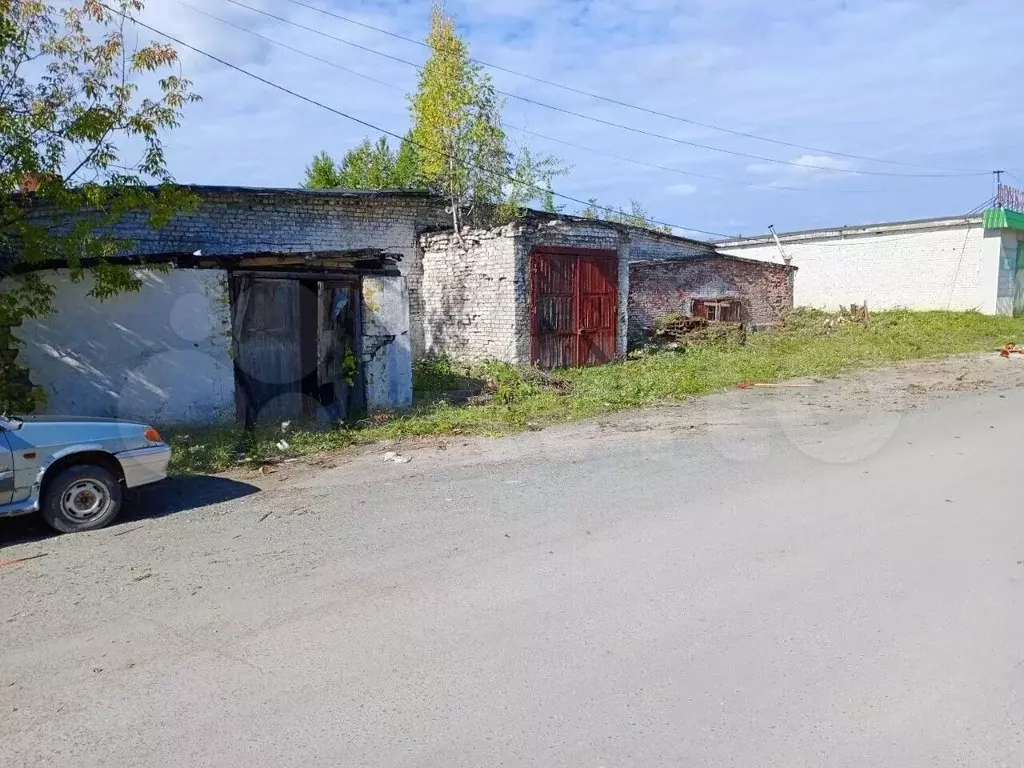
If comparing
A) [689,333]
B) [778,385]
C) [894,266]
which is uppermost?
[894,266]

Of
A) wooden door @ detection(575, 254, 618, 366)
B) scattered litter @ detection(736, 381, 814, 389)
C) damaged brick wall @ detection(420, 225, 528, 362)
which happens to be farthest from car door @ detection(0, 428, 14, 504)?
wooden door @ detection(575, 254, 618, 366)

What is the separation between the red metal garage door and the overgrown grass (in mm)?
649

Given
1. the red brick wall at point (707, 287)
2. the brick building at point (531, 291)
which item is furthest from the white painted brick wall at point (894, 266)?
the brick building at point (531, 291)

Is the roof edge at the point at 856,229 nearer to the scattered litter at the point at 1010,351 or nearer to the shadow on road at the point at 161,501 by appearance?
the scattered litter at the point at 1010,351

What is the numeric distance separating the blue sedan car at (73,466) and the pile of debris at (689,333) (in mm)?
14659

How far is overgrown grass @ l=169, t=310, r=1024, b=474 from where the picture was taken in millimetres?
10055

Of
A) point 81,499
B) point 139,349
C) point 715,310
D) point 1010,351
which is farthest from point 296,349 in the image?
point 1010,351

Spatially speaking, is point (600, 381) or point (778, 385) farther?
point (600, 381)

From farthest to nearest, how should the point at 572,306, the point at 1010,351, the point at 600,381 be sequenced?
the point at 1010,351 → the point at 572,306 → the point at 600,381

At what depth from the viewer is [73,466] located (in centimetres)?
673

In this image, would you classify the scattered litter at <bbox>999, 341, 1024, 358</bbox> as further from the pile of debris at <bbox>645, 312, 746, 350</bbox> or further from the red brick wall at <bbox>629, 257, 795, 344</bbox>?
the red brick wall at <bbox>629, 257, 795, 344</bbox>

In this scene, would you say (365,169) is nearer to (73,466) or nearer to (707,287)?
(707,287)

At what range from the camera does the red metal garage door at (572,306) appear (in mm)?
16406

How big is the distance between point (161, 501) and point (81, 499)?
0.99 metres
